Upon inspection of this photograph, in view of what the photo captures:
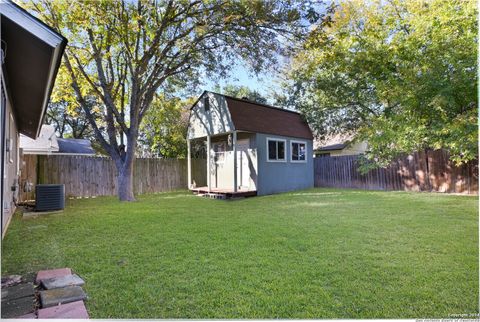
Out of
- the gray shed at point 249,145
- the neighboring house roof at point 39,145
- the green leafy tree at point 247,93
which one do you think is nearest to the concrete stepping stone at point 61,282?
the gray shed at point 249,145

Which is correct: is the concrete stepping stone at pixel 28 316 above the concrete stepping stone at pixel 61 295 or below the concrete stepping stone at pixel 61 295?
below

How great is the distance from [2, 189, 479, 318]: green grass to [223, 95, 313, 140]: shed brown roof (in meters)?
4.38

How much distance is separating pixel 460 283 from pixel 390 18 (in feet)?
33.6

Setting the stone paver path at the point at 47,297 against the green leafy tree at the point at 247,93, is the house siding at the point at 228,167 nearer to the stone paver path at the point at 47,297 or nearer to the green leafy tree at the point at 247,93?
the green leafy tree at the point at 247,93

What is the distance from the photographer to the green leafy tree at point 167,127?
11.4m

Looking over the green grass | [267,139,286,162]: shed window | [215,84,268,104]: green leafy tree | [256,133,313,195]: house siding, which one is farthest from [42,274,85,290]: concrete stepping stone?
[215,84,268,104]: green leafy tree

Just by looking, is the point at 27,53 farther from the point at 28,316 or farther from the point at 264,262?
the point at 264,262

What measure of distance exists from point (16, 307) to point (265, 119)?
838cm

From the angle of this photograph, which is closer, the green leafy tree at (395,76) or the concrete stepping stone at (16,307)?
the concrete stepping stone at (16,307)

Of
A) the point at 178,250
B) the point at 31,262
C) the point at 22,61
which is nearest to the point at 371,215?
the point at 178,250

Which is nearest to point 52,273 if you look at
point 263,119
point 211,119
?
point 211,119

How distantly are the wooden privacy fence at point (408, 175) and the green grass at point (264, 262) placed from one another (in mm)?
3731

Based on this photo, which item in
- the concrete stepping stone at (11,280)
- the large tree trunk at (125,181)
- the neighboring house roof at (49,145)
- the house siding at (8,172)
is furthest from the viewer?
the large tree trunk at (125,181)

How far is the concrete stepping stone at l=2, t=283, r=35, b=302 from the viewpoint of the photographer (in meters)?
2.00
